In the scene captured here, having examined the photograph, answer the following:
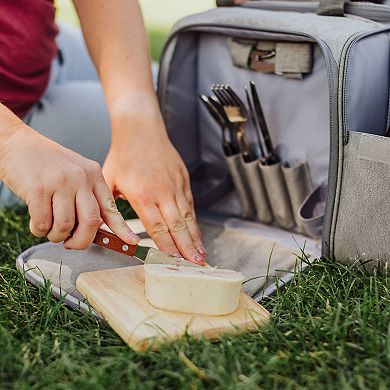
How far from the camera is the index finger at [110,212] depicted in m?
1.27

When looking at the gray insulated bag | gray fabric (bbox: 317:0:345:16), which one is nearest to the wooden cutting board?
the gray insulated bag

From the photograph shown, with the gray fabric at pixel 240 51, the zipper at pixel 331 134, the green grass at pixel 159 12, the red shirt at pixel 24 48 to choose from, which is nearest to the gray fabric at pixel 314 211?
the zipper at pixel 331 134

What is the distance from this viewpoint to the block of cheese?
1.17 metres

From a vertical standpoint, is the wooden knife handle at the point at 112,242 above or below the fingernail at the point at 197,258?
above

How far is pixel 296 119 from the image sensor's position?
1.61 m

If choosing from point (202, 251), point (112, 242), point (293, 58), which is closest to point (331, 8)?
point (293, 58)

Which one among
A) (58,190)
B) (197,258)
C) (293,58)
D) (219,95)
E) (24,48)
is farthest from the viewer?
(24,48)

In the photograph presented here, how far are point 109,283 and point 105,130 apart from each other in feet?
2.75

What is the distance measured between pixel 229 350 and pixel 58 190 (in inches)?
14.8

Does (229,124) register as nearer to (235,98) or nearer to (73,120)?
(235,98)

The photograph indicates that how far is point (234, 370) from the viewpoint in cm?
105

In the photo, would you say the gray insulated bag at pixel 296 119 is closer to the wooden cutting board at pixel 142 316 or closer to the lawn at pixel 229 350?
the lawn at pixel 229 350

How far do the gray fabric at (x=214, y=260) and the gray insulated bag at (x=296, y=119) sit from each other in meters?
0.04

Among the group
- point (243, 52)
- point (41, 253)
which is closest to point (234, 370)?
point (41, 253)
